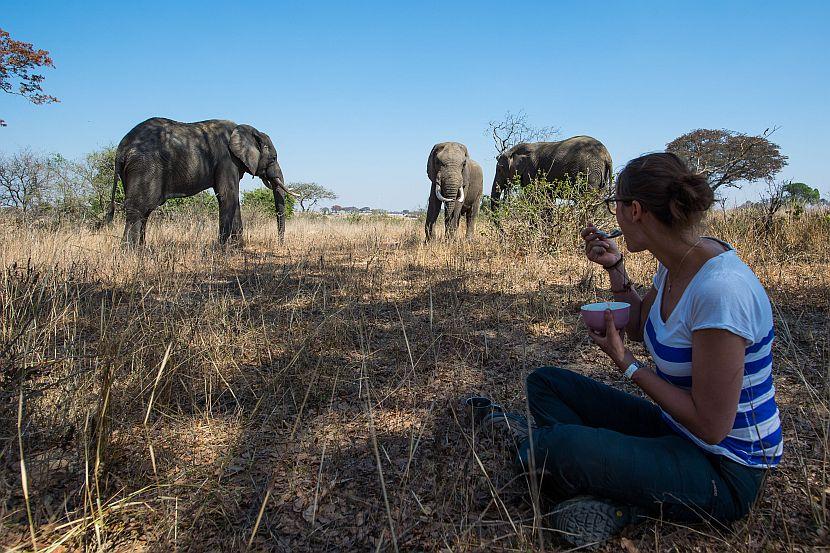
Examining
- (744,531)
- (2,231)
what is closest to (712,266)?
(744,531)

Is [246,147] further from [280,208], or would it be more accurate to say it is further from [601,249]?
[601,249]

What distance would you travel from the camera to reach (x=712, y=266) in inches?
60.9

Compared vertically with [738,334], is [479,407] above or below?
below

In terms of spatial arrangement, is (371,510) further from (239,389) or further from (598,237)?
(598,237)

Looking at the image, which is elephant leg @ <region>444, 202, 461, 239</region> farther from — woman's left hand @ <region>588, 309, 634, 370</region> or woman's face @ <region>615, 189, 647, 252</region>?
woman's left hand @ <region>588, 309, 634, 370</region>

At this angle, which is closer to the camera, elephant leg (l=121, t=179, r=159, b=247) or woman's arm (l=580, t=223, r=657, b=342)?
woman's arm (l=580, t=223, r=657, b=342)

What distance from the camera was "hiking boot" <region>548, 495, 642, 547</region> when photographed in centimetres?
163

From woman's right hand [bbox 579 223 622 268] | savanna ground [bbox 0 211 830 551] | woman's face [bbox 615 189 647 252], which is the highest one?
woman's face [bbox 615 189 647 252]

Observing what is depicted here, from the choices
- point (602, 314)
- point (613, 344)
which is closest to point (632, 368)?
point (613, 344)

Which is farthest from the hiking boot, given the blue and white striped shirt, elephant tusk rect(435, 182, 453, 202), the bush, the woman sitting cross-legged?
elephant tusk rect(435, 182, 453, 202)

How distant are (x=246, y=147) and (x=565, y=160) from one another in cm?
662

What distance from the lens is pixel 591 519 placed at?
1642 mm

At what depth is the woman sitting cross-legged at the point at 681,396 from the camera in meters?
1.47

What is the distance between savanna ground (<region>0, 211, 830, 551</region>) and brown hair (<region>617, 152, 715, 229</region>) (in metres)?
0.80
